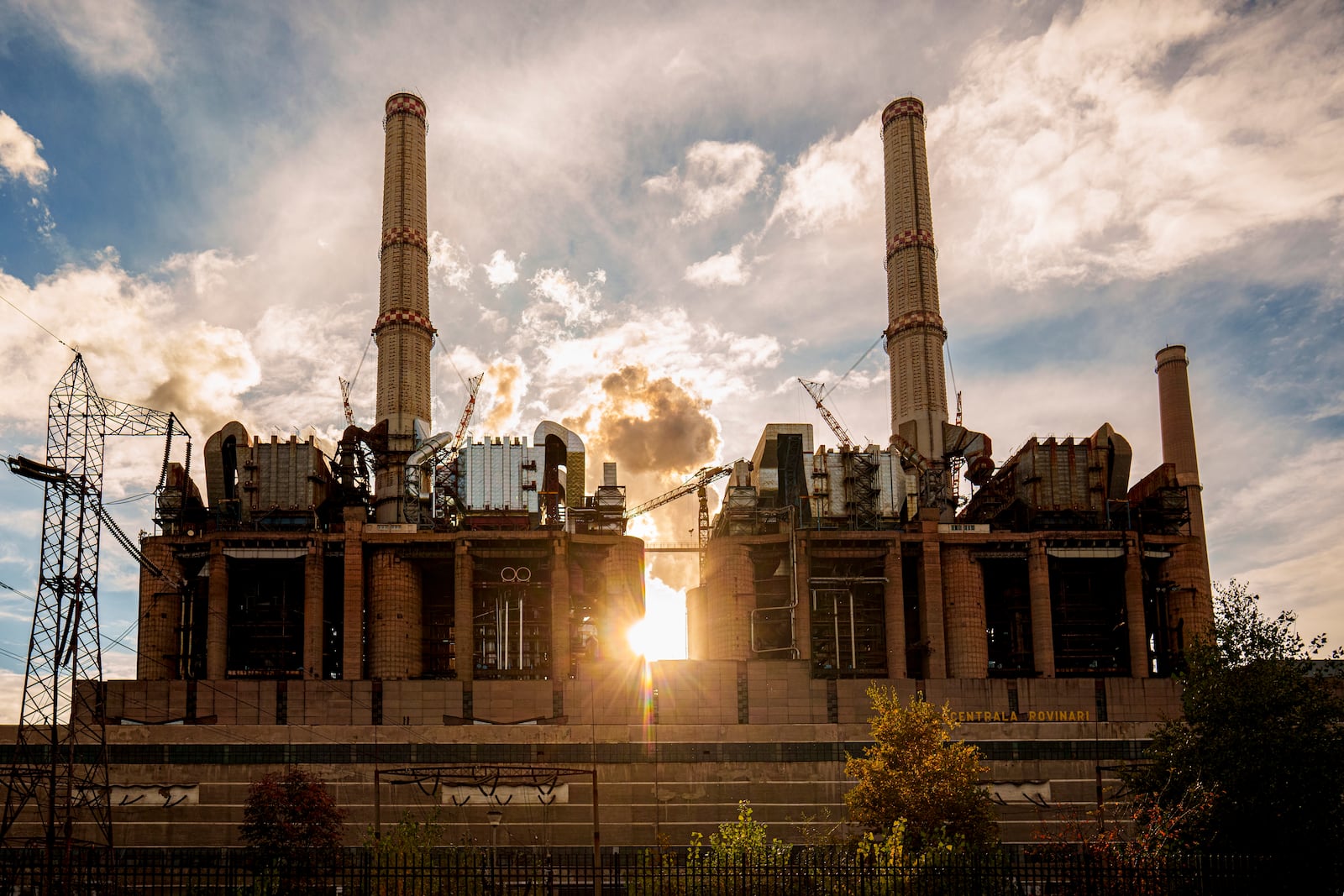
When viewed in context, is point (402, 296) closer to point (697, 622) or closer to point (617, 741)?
point (697, 622)

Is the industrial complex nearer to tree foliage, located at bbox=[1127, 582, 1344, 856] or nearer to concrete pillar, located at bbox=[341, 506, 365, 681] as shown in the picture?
concrete pillar, located at bbox=[341, 506, 365, 681]

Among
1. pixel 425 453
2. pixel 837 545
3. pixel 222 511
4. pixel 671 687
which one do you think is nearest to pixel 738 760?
pixel 671 687

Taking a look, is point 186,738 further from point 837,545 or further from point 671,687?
point 837,545

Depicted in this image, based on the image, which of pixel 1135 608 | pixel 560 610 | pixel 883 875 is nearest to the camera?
pixel 883 875

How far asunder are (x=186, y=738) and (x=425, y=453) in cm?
3130

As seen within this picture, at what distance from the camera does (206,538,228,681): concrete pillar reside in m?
87.0

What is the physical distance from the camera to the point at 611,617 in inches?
3706

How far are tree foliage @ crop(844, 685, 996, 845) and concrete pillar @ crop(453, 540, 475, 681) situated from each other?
42.6 meters

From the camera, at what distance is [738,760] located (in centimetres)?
7688

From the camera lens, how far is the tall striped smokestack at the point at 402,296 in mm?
107625

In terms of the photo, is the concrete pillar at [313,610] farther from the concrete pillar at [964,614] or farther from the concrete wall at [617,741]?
the concrete pillar at [964,614]

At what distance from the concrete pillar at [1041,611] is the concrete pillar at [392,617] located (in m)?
46.8

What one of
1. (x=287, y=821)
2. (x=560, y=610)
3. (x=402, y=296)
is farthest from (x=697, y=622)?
→ (x=287, y=821)

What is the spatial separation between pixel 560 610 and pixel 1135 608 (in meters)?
43.4
